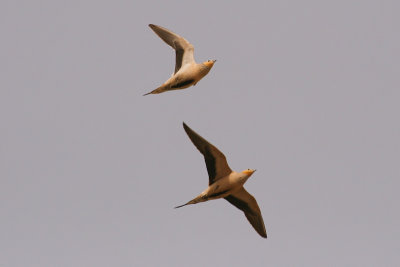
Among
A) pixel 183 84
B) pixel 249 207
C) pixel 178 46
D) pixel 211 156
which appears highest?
pixel 178 46

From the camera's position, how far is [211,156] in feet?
105

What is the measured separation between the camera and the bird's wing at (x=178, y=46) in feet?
Answer: 115

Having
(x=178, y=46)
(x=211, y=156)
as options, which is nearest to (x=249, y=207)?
(x=211, y=156)

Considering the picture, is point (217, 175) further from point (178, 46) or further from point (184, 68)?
point (178, 46)

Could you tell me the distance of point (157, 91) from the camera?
110 ft

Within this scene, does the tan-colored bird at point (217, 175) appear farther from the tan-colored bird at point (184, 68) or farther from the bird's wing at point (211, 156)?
the tan-colored bird at point (184, 68)

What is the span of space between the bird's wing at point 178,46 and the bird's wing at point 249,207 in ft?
22.0

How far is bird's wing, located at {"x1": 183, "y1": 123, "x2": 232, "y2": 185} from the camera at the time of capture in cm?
3186

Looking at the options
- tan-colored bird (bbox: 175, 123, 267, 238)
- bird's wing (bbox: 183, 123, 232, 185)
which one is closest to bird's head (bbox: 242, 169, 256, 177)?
tan-colored bird (bbox: 175, 123, 267, 238)

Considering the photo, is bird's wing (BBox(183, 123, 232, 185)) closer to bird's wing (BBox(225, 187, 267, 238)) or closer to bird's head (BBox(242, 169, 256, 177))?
bird's head (BBox(242, 169, 256, 177))

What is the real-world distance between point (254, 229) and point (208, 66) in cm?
818

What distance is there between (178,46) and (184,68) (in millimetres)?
1840

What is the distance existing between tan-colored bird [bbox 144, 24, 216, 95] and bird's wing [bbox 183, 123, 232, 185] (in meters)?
2.48

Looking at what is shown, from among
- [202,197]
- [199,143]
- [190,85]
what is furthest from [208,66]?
[202,197]
